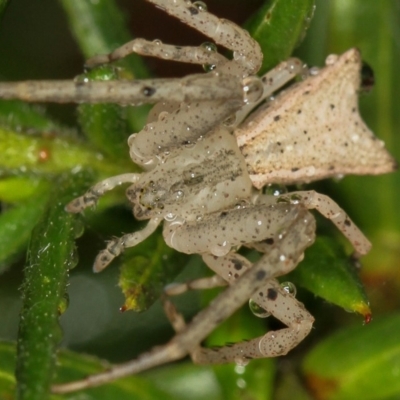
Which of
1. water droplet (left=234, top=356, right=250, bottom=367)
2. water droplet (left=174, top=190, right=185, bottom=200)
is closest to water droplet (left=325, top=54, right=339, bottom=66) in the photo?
water droplet (left=174, top=190, right=185, bottom=200)

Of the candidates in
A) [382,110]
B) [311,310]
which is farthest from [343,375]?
[382,110]

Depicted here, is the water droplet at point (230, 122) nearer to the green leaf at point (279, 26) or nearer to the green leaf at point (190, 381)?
the green leaf at point (279, 26)

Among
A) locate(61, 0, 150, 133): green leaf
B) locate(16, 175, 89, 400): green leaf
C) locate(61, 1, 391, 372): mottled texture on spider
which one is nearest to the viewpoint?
locate(16, 175, 89, 400): green leaf

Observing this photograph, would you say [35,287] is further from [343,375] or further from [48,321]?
[343,375]

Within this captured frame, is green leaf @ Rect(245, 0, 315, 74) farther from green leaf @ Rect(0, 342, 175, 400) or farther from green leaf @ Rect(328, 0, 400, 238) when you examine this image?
green leaf @ Rect(0, 342, 175, 400)

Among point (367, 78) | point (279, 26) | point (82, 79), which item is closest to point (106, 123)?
point (82, 79)

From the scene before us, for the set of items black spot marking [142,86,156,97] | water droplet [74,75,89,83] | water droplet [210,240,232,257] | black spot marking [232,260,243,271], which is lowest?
black spot marking [232,260,243,271]

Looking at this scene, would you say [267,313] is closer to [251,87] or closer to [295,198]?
[295,198]
